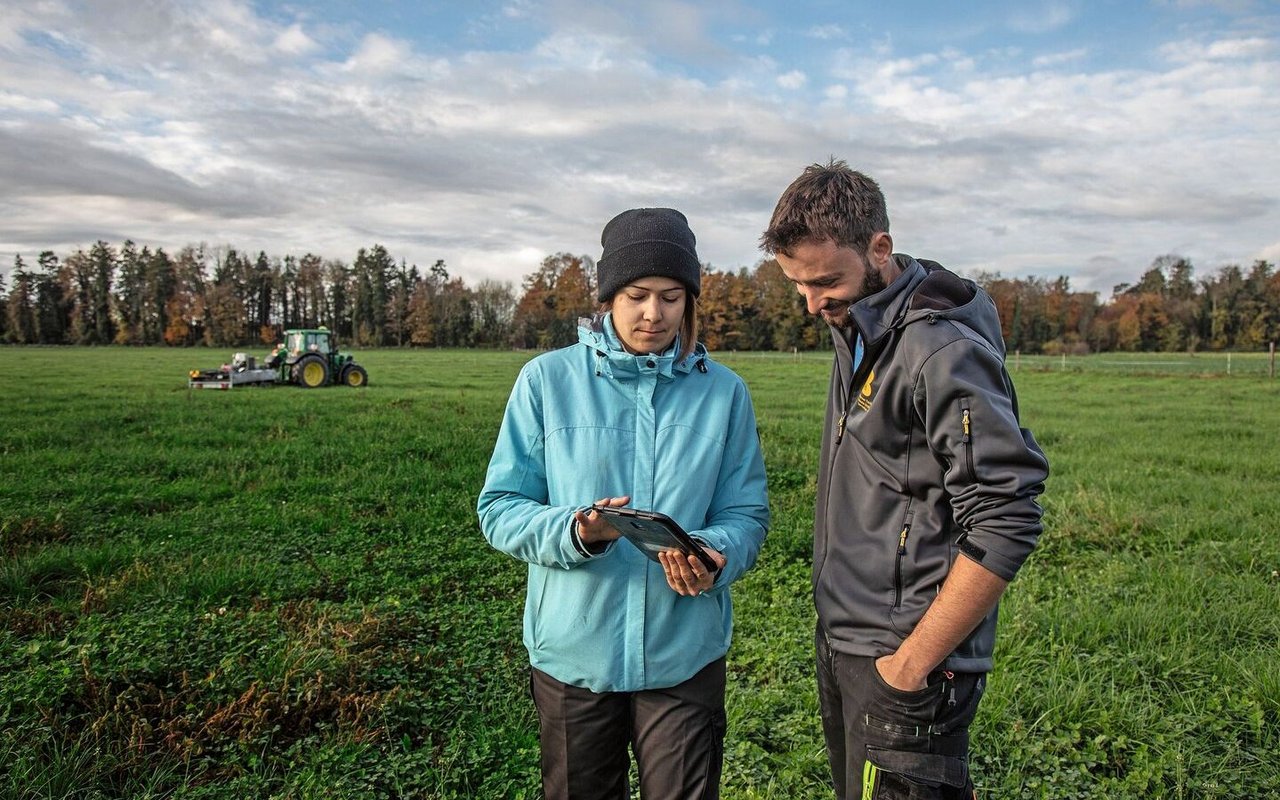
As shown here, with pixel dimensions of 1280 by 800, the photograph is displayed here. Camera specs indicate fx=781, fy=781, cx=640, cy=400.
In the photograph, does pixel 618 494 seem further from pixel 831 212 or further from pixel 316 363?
pixel 316 363

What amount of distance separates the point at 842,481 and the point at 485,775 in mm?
2422

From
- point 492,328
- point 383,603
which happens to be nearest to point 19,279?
point 492,328

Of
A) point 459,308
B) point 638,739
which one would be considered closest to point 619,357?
point 638,739

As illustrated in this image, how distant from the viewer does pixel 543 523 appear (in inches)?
82.0

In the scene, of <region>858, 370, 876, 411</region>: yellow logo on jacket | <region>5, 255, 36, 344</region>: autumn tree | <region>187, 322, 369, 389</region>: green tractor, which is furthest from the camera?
<region>5, 255, 36, 344</region>: autumn tree

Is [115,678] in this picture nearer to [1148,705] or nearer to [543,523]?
[543,523]

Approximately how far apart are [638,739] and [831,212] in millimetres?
1521

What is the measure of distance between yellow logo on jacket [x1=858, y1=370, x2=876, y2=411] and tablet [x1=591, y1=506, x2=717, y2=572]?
0.56 m

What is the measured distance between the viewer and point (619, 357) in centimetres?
220

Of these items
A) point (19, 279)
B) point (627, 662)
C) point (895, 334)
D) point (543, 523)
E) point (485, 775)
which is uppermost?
point (19, 279)

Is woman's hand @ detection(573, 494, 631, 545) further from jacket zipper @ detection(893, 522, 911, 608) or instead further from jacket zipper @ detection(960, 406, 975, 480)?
jacket zipper @ detection(960, 406, 975, 480)

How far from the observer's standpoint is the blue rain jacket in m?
2.14

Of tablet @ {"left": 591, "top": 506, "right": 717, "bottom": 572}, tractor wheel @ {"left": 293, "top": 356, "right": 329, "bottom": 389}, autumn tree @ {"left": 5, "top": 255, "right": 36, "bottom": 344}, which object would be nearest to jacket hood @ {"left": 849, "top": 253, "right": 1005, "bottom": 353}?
tablet @ {"left": 591, "top": 506, "right": 717, "bottom": 572}

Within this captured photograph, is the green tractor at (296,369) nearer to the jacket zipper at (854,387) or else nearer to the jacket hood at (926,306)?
the jacket zipper at (854,387)
